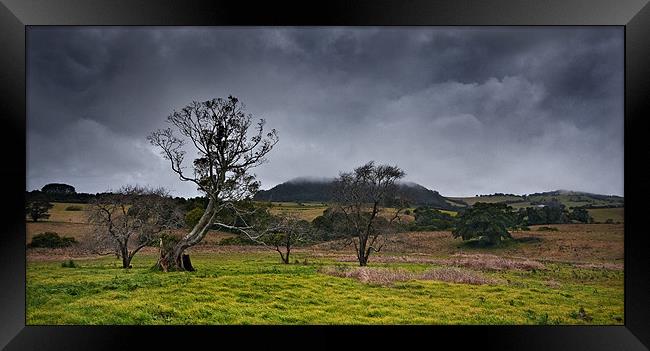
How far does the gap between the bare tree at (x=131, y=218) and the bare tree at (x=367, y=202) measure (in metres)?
2.76

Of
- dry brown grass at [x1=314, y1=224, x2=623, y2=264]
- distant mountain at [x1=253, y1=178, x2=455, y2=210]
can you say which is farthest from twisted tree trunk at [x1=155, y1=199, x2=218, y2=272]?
dry brown grass at [x1=314, y1=224, x2=623, y2=264]

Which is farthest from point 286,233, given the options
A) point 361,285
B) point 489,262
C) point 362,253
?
point 489,262

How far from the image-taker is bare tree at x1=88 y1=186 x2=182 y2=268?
653 centimetres

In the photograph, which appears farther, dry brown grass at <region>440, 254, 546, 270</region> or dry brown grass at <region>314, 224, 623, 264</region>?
dry brown grass at <region>440, 254, 546, 270</region>

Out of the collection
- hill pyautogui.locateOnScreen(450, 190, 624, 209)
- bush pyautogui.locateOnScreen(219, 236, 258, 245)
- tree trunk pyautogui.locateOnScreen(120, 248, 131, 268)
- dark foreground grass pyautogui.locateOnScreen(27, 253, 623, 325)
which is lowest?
dark foreground grass pyautogui.locateOnScreen(27, 253, 623, 325)

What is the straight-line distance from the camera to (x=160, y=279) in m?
6.19

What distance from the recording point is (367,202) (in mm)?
6695

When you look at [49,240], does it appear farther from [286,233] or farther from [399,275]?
[399,275]

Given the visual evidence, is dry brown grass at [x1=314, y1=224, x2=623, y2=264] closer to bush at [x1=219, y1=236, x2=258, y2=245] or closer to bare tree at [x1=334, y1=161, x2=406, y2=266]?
bare tree at [x1=334, y1=161, x2=406, y2=266]

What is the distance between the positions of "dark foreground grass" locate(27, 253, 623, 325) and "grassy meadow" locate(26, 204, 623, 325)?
0.05 feet

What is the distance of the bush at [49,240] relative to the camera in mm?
6398
